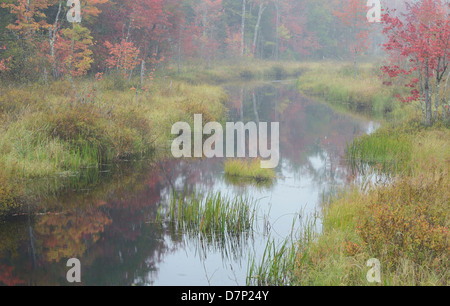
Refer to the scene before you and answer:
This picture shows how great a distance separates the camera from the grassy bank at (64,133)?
36.0 feet

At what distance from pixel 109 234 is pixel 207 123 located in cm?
1054

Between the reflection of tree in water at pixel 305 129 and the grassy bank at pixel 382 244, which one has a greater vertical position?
the reflection of tree in water at pixel 305 129

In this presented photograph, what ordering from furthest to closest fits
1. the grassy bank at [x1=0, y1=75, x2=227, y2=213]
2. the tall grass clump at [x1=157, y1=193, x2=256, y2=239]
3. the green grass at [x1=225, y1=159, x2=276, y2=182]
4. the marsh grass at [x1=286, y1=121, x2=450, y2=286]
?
the green grass at [x1=225, y1=159, x2=276, y2=182], the grassy bank at [x1=0, y1=75, x2=227, y2=213], the tall grass clump at [x1=157, y1=193, x2=256, y2=239], the marsh grass at [x1=286, y1=121, x2=450, y2=286]

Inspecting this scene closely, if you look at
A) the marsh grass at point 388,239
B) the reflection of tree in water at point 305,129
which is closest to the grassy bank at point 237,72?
the reflection of tree in water at point 305,129

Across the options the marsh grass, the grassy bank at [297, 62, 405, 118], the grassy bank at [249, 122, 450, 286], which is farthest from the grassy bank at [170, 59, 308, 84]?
the grassy bank at [249, 122, 450, 286]

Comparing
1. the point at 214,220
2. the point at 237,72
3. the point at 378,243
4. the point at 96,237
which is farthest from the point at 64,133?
the point at 237,72

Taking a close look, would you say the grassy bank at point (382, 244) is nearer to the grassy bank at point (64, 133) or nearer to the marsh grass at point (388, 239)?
the marsh grass at point (388, 239)

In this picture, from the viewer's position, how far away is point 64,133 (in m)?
12.5

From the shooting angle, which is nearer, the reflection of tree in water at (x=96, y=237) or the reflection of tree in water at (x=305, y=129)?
the reflection of tree in water at (x=96, y=237)

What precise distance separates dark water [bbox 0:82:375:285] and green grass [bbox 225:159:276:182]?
0.26 m

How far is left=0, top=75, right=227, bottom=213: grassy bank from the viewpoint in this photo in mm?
10984

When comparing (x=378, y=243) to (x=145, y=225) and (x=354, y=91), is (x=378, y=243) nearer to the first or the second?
(x=145, y=225)

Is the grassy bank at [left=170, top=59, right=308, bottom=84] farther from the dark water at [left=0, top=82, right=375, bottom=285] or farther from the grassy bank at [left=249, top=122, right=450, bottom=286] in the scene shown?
the grassy bank at [left=249, top=122, right=450, bottom=286]

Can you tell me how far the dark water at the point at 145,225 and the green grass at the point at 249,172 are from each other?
263 mm
